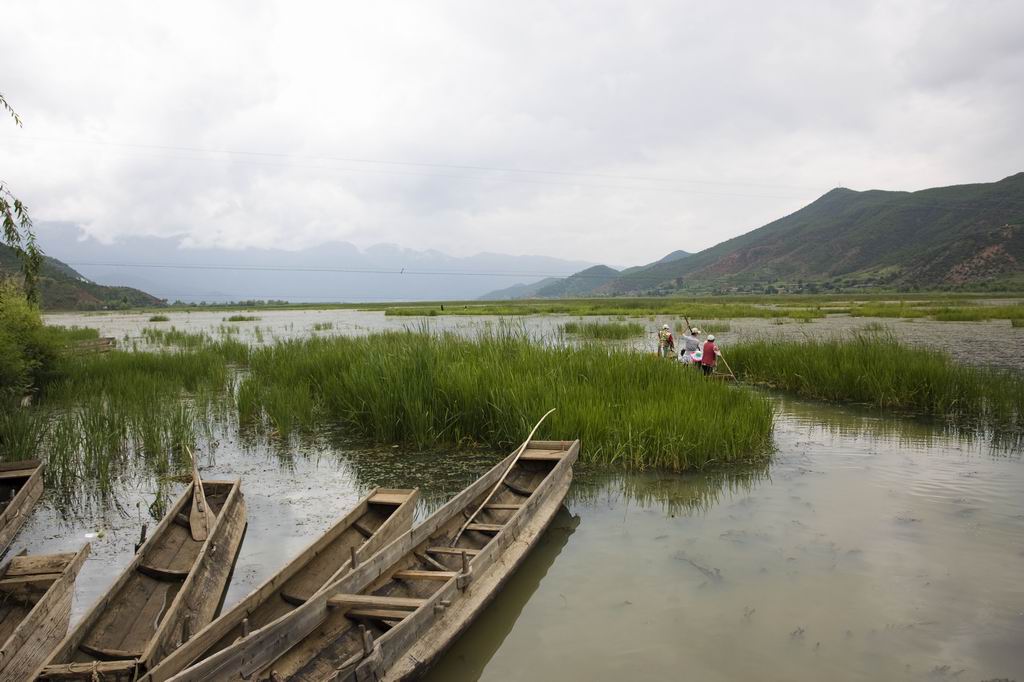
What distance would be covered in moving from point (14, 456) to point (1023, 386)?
15.7 meters

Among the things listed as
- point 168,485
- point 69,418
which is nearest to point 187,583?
point 168,485

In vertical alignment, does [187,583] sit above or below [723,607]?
above

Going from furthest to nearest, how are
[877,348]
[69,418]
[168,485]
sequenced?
1. [877,348]
2. [69,418]
3. [168,485]

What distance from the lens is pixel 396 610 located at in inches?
158

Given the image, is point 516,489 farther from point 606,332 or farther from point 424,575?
point 606,332

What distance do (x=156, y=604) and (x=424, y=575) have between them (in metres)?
2.00

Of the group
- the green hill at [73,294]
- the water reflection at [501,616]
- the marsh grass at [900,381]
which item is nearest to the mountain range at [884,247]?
the marsh grass at [900,381]

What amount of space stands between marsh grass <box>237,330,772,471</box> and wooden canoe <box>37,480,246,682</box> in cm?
367

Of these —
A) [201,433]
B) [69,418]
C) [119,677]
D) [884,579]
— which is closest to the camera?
[119,677]

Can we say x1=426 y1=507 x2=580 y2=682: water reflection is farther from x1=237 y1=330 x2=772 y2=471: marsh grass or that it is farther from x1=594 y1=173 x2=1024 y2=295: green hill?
x1=594 y1=173 x2=1024 y2=295: green hill

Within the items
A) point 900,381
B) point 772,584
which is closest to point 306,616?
point 772,584

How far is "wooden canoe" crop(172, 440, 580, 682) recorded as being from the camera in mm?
3369

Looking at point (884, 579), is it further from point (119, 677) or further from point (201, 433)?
point (201, 433)

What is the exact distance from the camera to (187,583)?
4.45 metres
